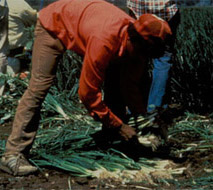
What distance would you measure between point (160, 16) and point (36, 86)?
1.66m

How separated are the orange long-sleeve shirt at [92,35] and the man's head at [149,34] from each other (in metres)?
0.08

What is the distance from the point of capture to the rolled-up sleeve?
9.89 feet

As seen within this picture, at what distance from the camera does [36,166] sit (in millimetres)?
3734

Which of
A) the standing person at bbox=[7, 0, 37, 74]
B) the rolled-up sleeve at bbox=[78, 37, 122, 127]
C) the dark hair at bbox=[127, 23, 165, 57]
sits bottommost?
the standing person at bbox=[7, 0, 37, 74]

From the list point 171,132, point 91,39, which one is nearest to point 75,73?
point 171,132

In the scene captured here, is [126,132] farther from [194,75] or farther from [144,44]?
[194,75]

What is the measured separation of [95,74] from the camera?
3096 millimetres

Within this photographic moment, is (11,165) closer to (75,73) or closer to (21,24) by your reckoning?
(75,73)

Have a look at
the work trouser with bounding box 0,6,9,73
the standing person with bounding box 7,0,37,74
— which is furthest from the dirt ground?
the standing person with bounding box 7,0,37,74

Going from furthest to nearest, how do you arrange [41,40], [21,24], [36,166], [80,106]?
[21,24]
[80,106]
[36,166]
[41,40]

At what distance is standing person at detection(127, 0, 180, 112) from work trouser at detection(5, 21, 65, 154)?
139 centimetres

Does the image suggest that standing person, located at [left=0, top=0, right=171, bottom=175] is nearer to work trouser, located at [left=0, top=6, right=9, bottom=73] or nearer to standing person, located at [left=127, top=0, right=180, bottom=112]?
standing person, located at [left=127, top=0, right=180, bottom=112]

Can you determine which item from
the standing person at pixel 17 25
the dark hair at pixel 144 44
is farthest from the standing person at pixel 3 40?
the dark hair at pixel 144 44

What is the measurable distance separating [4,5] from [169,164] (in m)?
2.97
